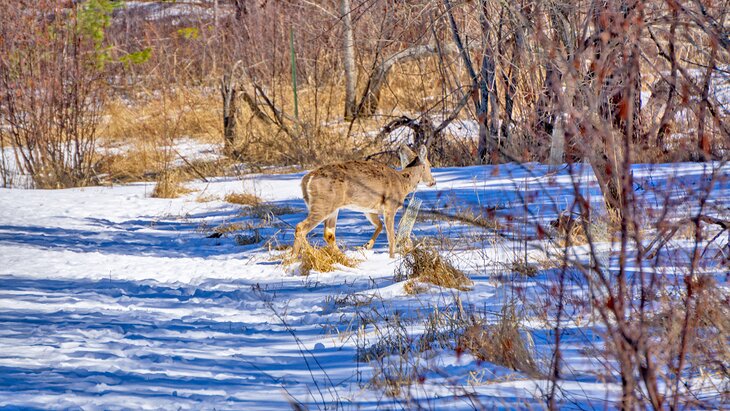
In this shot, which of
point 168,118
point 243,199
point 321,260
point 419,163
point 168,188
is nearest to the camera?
point 321,260

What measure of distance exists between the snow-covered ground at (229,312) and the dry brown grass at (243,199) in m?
0.56

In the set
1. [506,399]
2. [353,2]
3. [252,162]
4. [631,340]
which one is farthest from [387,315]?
[353,2]

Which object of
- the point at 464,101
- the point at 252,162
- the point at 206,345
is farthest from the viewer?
the point at 252,162

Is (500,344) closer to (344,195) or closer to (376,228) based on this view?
(344,195)

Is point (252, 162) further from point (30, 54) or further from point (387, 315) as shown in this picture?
point (387, 315)

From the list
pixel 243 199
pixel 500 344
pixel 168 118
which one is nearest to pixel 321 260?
pixel 500 344

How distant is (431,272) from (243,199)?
5.83 meters

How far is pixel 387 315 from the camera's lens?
5801 mm

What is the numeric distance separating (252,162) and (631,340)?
13.8 metres

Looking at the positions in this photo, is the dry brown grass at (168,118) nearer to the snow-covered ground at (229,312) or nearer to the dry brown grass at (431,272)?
the snow-covered ground at (229,312)

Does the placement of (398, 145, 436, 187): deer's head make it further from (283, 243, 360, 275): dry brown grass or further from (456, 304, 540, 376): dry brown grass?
(456, 304, 540, 376): dry brown grass

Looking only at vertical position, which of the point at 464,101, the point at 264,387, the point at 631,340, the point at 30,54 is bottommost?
the point at 264,387

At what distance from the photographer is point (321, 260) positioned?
25.1ft

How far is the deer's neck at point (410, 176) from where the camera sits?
927 centimetres
